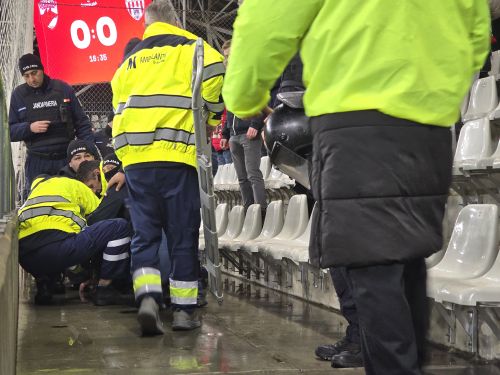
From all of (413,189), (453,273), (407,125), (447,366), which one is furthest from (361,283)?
(453,273)

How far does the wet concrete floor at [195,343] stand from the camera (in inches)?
128

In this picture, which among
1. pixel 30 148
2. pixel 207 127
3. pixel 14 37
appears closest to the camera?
pixel 207 127

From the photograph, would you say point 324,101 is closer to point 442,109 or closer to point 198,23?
point 442,109

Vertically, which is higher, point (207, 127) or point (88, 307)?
point (207, 127)

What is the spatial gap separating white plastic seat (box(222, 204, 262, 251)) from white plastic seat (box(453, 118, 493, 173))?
249 cm

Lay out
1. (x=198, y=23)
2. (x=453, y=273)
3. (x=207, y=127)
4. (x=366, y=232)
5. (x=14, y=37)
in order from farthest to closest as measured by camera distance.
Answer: (x=198, y=23) → (x=14, y=37) → (x=207, y=127) → (x=453, y=273) → (x=366, y=232)

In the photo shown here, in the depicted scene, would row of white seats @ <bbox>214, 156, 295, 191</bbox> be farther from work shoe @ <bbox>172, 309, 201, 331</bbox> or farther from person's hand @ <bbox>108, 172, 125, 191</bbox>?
work shoe @ <bbox>172, 309, 201, 331</bbox>

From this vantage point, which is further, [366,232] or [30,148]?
[30,148]

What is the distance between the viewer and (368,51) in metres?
1.72

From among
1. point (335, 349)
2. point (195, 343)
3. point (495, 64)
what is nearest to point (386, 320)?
point (335, 349)

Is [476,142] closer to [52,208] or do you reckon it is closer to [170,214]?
[170,214]

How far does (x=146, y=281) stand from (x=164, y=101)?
0.93 m

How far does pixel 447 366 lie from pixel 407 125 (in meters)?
Result: 1.83

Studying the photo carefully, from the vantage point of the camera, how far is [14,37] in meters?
7.64
